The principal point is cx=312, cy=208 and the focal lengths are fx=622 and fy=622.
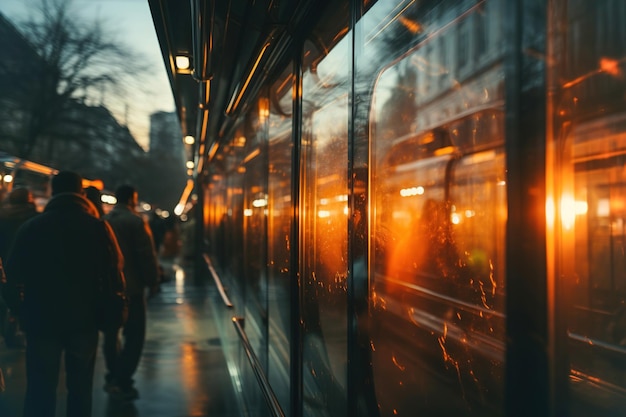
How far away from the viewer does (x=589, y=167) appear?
1697mm

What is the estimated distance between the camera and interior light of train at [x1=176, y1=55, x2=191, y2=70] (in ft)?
14.7

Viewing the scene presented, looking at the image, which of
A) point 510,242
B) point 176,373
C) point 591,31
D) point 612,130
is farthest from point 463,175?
point 176,373

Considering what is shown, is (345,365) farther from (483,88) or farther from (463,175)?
(483,88)

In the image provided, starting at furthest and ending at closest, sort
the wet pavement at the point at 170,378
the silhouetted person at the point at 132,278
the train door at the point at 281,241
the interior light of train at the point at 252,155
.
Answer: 1. the silhouetted person at the point at 132,278
2. the wet pavement at the point at 170,378
3. the interior light of train at the point at 252,155
4. the train door at the point at 281,241

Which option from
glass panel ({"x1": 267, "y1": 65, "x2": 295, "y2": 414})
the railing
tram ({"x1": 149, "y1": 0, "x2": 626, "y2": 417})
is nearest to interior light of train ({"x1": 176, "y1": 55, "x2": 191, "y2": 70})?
tram ({"x1": 149, "y1": 0, "x2": 626, "y2": 417})

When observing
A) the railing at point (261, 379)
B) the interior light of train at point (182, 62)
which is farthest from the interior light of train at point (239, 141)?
the railing at point (261, 379)

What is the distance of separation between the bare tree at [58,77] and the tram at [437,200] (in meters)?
12.0

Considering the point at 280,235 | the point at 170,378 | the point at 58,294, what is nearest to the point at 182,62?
the point at 280,235

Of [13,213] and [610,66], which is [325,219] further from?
[13,213]

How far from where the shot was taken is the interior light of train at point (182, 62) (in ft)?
14.7

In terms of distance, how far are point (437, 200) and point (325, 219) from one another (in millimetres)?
576

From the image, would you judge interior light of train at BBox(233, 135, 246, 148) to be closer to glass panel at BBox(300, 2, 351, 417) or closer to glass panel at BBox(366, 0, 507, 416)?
glass panel at BBox(300, 2, 351, 417)

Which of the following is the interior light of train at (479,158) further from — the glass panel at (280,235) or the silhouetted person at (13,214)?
the silhouetted person at (13,214)

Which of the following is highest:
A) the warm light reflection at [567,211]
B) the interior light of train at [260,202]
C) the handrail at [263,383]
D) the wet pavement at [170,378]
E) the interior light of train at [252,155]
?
the interior light of train at [252,155]
